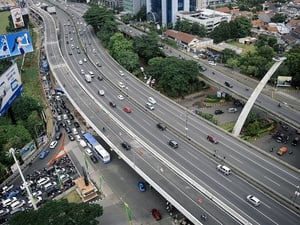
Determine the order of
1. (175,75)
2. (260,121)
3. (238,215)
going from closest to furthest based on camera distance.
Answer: (238,215)
(260,121)
(175,75)

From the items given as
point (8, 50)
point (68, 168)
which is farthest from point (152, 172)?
point (8, 50)

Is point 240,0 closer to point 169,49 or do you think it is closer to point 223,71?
point 169,49

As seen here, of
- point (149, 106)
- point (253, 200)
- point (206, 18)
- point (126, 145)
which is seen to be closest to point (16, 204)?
point (126, 145)

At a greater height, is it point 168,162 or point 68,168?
point 168,162

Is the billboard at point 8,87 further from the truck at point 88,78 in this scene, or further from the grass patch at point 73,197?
the truck at point 88,78

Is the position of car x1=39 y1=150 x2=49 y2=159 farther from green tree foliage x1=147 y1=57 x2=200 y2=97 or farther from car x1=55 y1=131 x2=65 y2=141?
green tree foliage x1=147 y1=57 x2=200 y2=97

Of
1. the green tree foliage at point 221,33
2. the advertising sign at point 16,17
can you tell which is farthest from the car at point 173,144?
the advertising sign at point 16,17

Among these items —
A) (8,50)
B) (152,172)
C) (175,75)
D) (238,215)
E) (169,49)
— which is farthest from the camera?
(169,49)
